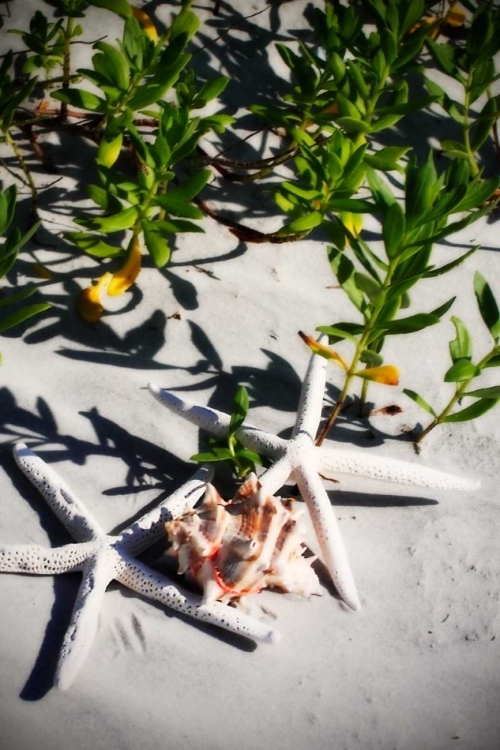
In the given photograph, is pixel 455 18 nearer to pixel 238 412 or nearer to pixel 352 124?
pixel 352 124

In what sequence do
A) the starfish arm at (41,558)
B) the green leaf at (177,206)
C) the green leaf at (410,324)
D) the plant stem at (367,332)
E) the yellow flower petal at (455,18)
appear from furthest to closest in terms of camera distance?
1. the yellow flower petal at (455,18)
2. the green leaf at (177,206)
3. the plant stem at (367,332)
4. the green leaf at (410,324)
5. the starfish arm at (41,558)

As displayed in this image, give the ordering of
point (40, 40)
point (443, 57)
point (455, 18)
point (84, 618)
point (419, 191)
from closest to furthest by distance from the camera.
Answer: point (84, 618), point (419, 191), point (40, 40), point (443, 57), point (455, 18)

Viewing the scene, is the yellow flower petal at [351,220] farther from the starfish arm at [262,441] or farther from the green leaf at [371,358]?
the starfish arm at [262,441]

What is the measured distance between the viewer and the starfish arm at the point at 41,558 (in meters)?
2.12

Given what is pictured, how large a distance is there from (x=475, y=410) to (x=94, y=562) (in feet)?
4.19

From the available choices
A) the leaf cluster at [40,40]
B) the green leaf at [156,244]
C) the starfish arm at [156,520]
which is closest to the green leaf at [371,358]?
the starfish arm at [156,520]

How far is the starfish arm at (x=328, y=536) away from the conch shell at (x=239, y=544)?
0.12m

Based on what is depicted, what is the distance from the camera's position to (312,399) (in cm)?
257

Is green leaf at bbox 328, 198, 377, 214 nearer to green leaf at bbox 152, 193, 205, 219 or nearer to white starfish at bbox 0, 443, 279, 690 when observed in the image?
green leaf at bbox 152, 193, 205, 219

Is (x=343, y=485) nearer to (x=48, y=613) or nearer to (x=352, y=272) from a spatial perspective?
(x=352, y=272)

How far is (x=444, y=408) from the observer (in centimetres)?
284

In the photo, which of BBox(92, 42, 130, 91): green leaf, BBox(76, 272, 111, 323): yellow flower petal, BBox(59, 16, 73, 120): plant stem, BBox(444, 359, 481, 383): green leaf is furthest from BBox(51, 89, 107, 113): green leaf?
BBox(444, 359, 481, 383): green leaf

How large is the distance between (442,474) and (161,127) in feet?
4.81

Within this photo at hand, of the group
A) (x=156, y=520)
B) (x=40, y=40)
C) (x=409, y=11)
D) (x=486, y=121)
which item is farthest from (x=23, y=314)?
(x=486, y=121)
